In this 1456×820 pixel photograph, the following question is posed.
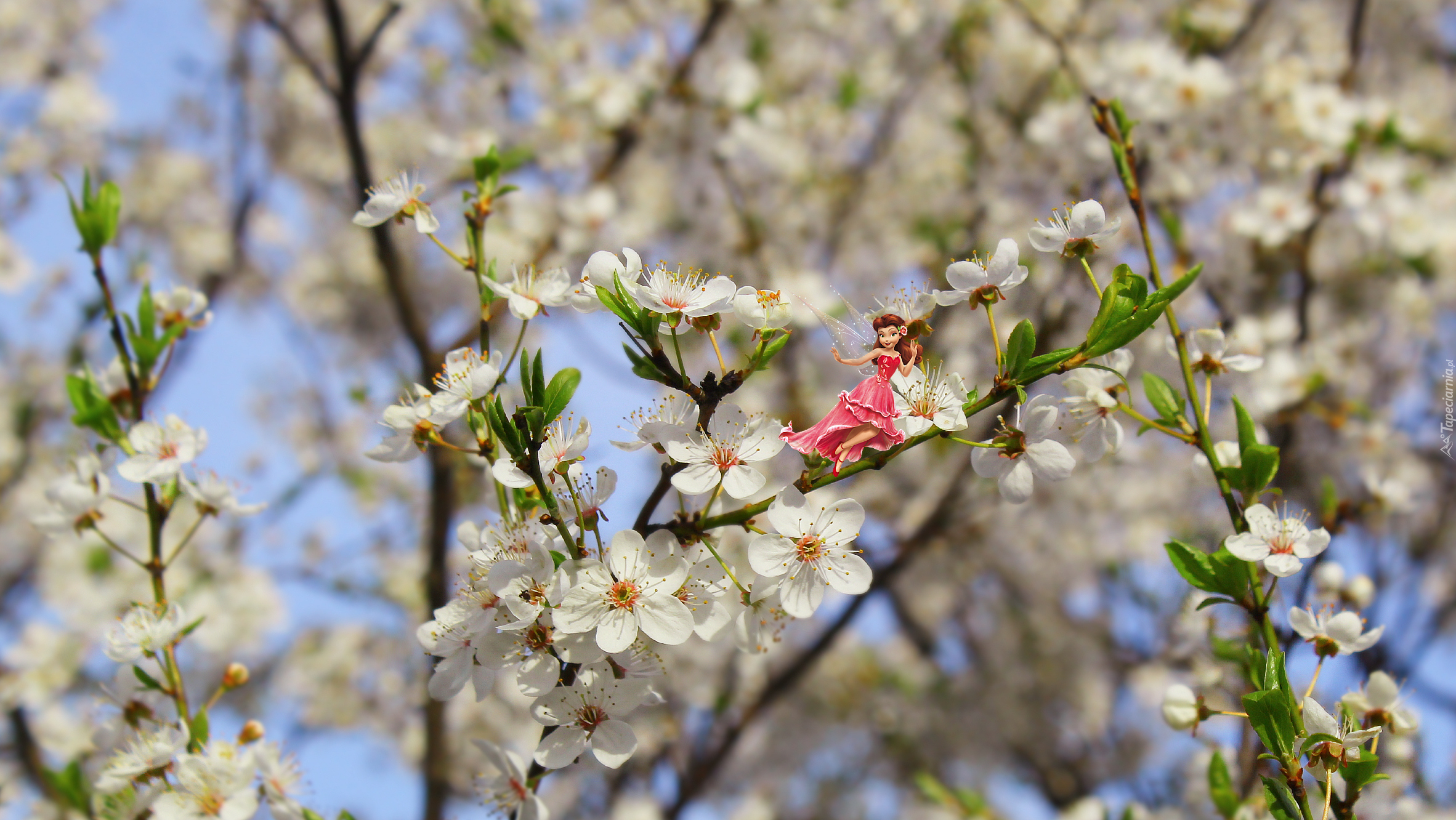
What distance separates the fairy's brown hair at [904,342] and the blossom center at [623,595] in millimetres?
539

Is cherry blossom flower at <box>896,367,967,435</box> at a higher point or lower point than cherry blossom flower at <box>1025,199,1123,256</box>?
lower

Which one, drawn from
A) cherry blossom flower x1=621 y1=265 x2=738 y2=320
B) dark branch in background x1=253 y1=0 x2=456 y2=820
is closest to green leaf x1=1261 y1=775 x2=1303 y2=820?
Answer: cherry blossom flower x1=621 y1=265 x2=738 y2=320

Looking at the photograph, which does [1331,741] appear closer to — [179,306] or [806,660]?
[179,306]

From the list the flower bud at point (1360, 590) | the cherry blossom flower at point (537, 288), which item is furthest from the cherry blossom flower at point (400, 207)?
the flower bud at point (1360, 590)

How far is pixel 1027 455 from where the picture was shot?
3.95 ft

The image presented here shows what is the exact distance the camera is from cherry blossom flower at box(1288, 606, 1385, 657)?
1280mm

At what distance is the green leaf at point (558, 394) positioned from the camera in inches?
44.1

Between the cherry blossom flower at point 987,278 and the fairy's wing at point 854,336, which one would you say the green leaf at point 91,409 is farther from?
the cherry blossom flower at point 987,278

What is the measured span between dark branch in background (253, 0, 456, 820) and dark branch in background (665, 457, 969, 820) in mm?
1176

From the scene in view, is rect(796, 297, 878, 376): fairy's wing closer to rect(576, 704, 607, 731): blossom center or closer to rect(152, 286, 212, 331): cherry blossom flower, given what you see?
rect(576, 704, 607, 731): blossom center

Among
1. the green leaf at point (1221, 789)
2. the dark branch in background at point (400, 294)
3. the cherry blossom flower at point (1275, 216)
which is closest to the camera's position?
the green leaf at point (1221, 789)

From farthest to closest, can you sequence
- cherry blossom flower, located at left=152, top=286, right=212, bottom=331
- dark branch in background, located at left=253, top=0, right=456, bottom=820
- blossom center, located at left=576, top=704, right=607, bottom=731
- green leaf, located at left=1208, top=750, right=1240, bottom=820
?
1. dark branch in background, located at left=253, top=0, right=456, bottom=820
2. cherry blossom flower, located at left=152, top=286, right=212, bottom=331
3. green leaf, located at left=1208, top=750, right=1240, bottom=820
4. blossom center, located at left=576, top=704, right=607, bottom=731

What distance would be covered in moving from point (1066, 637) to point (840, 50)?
4588 millimetres

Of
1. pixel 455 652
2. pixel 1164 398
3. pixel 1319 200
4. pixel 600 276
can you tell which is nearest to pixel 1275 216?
pixel 1319 200
